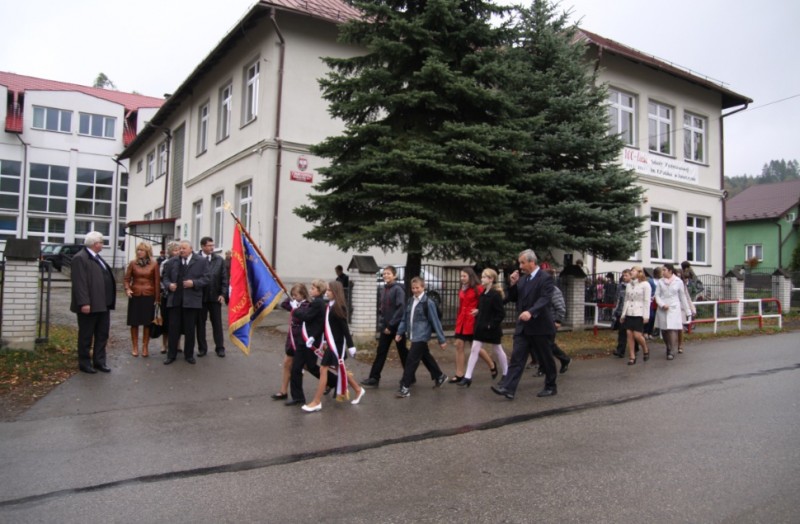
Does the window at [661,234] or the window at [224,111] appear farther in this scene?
the window at [661,234]

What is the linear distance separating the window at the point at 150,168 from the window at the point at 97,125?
11339 mm

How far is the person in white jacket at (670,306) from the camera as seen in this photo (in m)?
11.9

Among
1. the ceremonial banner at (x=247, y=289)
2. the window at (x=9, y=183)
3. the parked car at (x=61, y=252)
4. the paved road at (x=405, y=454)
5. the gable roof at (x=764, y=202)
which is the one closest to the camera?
the paved road at (x=405, y=454)

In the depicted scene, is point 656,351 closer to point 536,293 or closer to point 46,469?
point 536,293

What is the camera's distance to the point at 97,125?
4478 centimetres

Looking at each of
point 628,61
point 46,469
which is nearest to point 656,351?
point 46,469

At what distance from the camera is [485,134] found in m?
12.1

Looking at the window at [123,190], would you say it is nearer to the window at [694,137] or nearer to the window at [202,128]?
the window at [202,128]

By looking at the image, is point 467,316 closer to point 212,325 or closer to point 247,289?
point 247,289

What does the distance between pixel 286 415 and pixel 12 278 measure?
5.25m

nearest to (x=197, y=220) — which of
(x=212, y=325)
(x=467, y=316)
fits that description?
(x=212, y=325)

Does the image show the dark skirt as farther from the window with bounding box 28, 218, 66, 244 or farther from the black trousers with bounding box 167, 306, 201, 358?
the window with bounding box 28, 218, 66, 244

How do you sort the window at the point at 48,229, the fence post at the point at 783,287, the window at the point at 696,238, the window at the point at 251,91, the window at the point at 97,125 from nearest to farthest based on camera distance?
the window at the point at 251,91 < the fence post at the point at 783,287 < the window at the point at 696,238 < the window at the point at 48,229 < the window at the point at 97,125

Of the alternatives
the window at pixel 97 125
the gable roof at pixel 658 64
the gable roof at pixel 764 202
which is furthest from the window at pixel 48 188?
the gable roof at pixel 764 202
